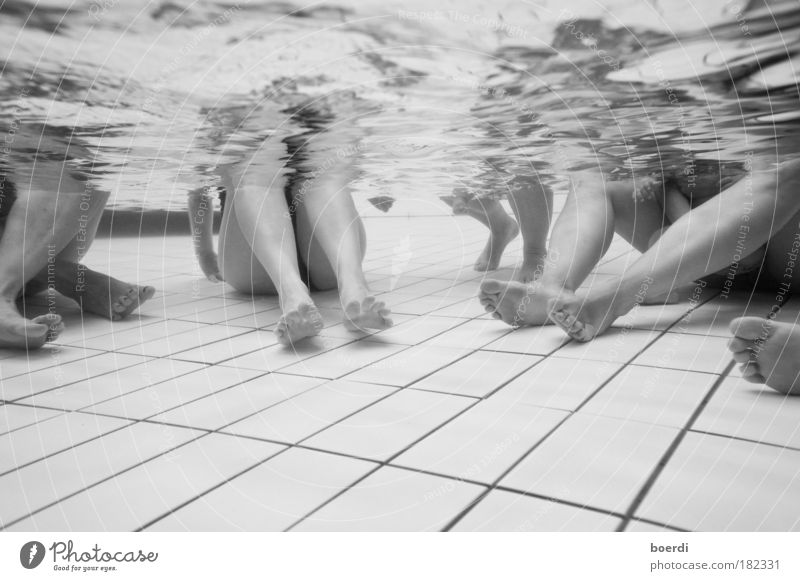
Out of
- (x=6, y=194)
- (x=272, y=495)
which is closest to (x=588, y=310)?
(x=272, y=495)

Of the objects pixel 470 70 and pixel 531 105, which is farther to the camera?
pixel 531 105

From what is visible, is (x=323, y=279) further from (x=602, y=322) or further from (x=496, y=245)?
(x=602, y=322)

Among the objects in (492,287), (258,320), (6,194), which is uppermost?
(6,194)

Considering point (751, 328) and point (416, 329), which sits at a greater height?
point (751, 328)

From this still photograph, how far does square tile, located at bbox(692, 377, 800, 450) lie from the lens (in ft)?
1.74

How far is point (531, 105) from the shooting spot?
0.85 meters

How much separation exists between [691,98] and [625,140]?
0.26 metres

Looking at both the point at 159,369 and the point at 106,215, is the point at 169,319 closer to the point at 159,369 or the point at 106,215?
the point at 159,369

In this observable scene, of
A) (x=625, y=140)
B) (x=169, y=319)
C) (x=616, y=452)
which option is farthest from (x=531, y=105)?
(x=169, y=319)

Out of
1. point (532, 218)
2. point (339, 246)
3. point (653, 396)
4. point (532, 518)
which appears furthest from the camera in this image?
point (532, 218)

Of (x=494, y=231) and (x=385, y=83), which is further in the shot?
(x=494, y=231)

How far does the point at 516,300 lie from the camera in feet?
3.05

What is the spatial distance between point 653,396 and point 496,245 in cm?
105
